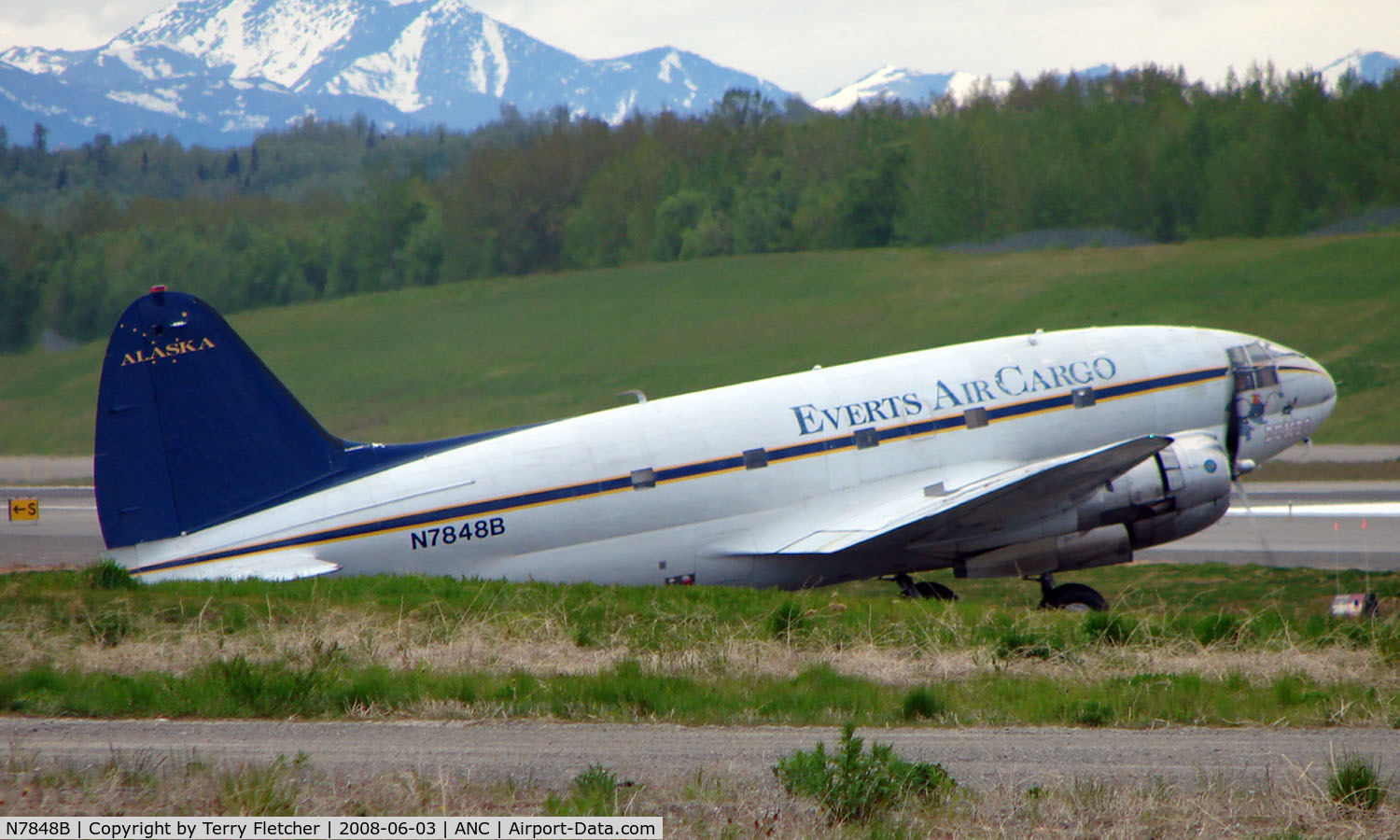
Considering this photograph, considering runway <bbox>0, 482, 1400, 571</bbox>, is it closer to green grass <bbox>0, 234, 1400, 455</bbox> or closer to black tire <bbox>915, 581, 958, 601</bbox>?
black tire <bbox>915, 581, 958, 601</bbox>

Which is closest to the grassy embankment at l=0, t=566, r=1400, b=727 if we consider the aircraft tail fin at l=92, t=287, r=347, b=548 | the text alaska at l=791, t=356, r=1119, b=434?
the aircraft tail fin at l=92, t=287, r=347, b=548

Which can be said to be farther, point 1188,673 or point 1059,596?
point 1059,596

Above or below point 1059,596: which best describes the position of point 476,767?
above

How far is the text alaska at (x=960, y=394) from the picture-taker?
20734mm

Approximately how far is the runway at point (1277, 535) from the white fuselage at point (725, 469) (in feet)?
14.6

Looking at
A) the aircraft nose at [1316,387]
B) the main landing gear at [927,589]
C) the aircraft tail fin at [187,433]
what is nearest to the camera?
the aircraft tail fin at [187,433]

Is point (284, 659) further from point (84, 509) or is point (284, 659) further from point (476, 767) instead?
point (84, 509)

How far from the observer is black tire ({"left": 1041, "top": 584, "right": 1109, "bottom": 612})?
20.8 meters

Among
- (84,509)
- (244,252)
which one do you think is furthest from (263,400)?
(244,252)

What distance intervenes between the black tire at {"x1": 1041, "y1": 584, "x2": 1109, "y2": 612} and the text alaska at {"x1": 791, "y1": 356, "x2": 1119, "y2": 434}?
3524 mm

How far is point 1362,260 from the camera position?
68938 millimetres

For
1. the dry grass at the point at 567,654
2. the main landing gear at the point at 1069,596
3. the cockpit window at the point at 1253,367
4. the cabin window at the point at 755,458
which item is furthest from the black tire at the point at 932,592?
the dry grass at the point at 567,654

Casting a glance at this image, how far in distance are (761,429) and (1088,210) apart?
78.2m

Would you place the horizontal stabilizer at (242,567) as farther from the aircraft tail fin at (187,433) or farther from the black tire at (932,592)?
the black tire at (932,592)
